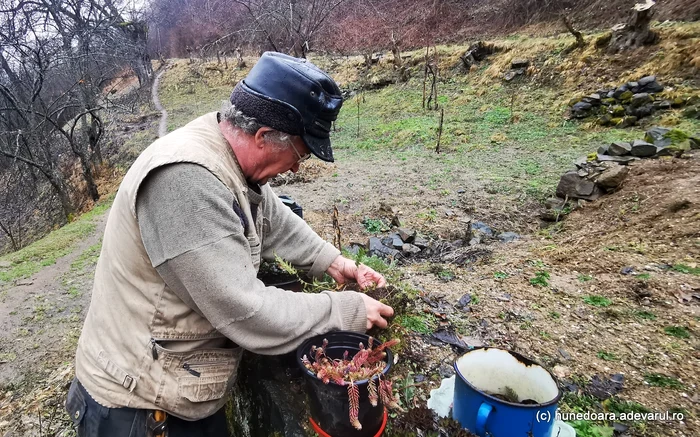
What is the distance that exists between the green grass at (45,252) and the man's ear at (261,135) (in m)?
6.78

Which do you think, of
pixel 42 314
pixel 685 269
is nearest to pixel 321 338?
pixel 685 269

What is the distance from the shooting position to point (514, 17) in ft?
59.6

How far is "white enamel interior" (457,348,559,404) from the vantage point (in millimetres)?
1380

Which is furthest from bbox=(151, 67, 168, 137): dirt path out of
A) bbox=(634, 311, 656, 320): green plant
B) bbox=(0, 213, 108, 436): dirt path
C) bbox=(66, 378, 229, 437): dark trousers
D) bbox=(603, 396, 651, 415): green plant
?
bbox=(603, 396, 651, 415): green plant

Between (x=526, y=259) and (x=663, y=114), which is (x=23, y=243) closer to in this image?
(x=526, y=259)

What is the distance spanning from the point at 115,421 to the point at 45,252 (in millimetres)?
7565

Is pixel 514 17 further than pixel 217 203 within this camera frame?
Yes

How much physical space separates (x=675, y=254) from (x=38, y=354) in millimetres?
6169

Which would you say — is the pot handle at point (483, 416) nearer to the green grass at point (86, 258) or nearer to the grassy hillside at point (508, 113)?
the grassy hillside at point (508, 113)

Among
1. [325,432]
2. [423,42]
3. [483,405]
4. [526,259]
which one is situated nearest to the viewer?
[483,405]

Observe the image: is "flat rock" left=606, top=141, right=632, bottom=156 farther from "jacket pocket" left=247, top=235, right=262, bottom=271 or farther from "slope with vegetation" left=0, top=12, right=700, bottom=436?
"jacket pocket" left=247, top=235, right=262, bottom=271

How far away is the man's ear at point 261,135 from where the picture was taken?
4.75 feet

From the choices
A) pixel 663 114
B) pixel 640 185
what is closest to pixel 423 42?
pixel 663 114

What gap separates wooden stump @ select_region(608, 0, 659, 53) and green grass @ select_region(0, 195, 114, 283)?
13.8 metres
